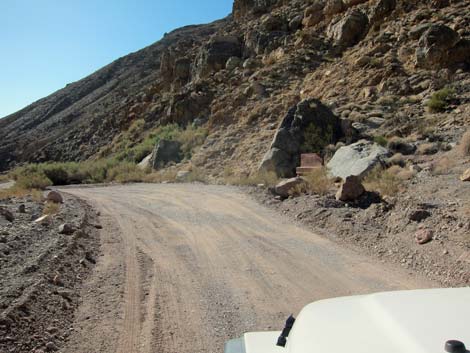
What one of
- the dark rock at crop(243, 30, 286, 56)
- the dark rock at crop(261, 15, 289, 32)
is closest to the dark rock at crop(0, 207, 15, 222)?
the dark rock at crop(243, 30, 286, 56)

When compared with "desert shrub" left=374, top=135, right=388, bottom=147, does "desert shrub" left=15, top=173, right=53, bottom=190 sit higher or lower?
higher

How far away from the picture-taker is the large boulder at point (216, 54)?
1425 inches

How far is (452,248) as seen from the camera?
6.54 meters

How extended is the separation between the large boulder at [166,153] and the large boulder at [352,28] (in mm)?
12311

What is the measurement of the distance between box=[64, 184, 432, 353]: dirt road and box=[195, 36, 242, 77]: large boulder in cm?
2768

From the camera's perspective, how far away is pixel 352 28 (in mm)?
27922

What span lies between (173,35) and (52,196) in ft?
229

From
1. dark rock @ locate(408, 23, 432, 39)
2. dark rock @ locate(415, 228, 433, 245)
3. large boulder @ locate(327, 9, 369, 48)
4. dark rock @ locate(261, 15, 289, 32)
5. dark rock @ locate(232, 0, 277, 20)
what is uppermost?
dark rock @ locate(232, 0, 277, 20)

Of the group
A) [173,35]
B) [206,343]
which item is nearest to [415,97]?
[206,343]

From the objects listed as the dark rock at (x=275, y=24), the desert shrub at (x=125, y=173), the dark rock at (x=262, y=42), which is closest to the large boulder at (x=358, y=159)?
the desert shrub at (x=125, y=173)

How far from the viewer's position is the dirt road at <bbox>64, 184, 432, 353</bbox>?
14.7ft

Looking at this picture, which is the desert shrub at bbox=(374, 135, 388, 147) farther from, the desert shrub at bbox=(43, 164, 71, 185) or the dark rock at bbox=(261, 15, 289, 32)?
the dark rock at bbox=(261, 15, 289, 32)

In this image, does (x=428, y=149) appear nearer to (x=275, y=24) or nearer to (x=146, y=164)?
(x=146, y=164)

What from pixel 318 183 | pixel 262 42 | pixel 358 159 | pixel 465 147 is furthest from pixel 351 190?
pixel 262 42
